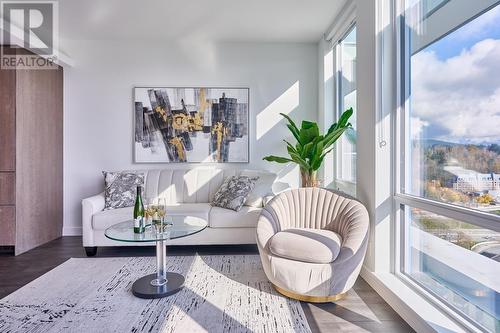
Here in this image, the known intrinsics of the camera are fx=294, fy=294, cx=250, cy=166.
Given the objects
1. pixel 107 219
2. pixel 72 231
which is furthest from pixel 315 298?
pixel 72 231

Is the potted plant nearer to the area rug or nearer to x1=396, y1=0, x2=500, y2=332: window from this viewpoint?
x1=396, y1=0, x2=500, y2=332: window

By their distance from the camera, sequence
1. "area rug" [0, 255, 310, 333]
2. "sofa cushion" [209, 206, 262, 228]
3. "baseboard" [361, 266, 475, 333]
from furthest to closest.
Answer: "sofa cushion" [209, 206, 262, 228] → "area rug" [0, 255, 310, 333] → "baseboard" [361, 266, 475, 333]

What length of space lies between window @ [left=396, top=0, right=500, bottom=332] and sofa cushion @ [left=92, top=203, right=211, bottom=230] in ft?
6.76

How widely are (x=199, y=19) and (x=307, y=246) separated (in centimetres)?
292

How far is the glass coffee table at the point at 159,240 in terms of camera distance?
2230 mm

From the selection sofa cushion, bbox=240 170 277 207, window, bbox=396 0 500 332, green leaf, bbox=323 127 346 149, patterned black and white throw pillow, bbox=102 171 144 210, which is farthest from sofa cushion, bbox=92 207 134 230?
window, bbox=396 0 500 332

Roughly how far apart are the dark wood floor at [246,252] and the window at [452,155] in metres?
0.36

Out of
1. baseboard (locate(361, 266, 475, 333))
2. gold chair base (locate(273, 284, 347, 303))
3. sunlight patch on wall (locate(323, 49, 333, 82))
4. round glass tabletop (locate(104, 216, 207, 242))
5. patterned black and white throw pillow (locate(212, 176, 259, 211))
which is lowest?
gold chair base (locate(273, 284, 347, 303))

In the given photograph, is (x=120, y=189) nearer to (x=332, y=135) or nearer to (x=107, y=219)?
(x=107, y=219)

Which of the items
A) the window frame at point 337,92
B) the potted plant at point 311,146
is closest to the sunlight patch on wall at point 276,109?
the window frame at point 337,92

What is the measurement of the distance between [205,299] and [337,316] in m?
0.99

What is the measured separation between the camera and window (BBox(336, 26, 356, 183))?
3404mm

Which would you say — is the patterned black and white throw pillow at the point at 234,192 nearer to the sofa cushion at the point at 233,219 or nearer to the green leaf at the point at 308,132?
the sofa cushion at the point at 233,219

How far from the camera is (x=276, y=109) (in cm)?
431
